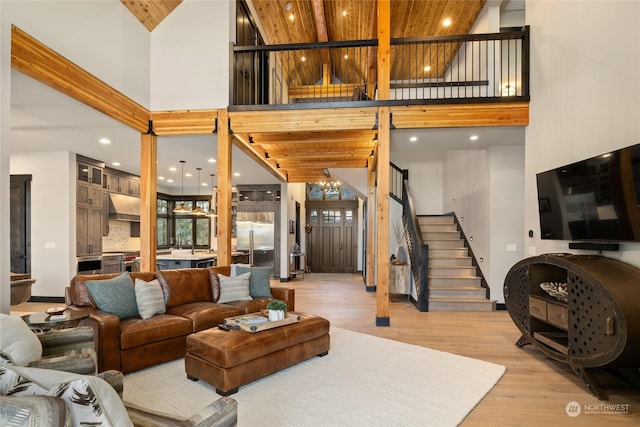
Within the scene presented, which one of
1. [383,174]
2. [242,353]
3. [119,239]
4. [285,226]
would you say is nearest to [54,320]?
[242,353]

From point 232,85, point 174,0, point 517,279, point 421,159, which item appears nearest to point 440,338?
point 517,279

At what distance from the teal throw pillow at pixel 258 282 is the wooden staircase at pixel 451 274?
286cm

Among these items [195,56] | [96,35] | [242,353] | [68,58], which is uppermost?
[195,56]

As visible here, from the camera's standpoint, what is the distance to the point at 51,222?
20.1 feet

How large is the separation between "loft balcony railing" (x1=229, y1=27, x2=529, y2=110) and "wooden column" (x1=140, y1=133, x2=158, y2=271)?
5.04 feet

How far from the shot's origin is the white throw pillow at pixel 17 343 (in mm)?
1776

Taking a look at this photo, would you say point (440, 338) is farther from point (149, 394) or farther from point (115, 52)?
point (115, 52)

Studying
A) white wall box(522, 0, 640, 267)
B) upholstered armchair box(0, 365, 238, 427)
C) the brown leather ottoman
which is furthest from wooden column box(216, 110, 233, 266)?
white wall box(522, 0, 640, 267)

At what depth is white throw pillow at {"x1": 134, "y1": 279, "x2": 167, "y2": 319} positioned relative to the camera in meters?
3.36

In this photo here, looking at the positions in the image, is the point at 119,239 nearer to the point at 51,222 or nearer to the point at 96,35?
the point at 51,222

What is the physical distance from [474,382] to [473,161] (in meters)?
4.78

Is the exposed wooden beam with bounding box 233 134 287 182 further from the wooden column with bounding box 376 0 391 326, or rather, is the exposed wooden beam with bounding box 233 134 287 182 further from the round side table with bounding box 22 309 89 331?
the round side table with bounding box 22 309 89 331

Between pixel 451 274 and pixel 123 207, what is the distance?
7571 millimetres

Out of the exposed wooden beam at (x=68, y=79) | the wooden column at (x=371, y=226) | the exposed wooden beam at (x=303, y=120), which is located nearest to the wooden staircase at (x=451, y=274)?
the wooden column at (x=371, y=226)
